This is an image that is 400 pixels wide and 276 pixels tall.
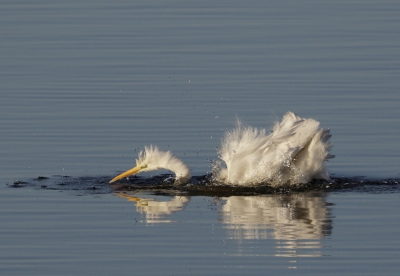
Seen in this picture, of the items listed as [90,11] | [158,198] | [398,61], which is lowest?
[158,198]

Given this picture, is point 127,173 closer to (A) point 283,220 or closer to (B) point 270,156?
(B) point 270,156

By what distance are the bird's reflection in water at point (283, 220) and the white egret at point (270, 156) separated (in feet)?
1.97

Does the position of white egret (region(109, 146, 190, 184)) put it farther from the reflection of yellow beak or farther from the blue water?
the blue water

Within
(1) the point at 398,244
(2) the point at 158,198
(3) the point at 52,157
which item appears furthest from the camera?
(3) the point at 52,157

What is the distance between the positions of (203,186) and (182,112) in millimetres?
4724

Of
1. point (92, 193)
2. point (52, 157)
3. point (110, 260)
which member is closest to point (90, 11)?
point (52, 157)

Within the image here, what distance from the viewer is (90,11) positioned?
34719mm

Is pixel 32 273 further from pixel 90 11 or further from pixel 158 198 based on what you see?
pixel 90 11

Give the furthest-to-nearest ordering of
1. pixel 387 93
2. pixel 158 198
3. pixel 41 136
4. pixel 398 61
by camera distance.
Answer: pixel 398 61, pixel 387 93, pixel 41 136, pixel 158 198

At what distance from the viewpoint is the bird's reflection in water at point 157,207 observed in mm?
14391

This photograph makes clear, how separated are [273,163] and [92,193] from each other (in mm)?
2697

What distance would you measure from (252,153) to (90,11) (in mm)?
18934

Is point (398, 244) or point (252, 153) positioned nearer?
point (398, 244)

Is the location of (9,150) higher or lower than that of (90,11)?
lower
